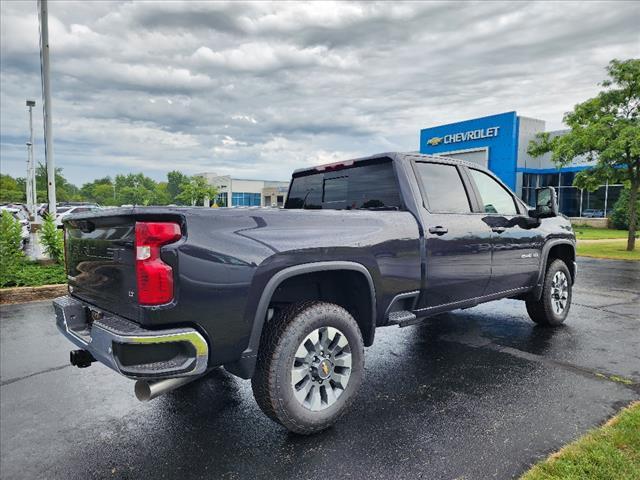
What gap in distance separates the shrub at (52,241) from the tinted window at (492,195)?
847cm

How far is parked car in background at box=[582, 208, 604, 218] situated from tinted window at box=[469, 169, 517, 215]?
3509 centimetres

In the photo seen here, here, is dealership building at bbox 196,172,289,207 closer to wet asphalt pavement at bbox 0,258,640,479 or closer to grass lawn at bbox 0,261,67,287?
grass lawn at bbox 0,261,67,287

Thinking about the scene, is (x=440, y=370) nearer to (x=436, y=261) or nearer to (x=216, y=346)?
(x=436, y=261)

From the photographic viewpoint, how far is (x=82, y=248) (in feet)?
10.2

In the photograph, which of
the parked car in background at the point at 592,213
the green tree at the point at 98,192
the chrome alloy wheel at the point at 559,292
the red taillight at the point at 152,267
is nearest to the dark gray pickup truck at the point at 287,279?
the red taillight at the point at 152,267

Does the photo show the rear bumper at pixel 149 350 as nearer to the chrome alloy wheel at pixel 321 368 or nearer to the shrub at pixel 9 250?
the chrome alloy wheel at pixel 321 368

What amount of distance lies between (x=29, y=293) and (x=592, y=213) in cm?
3812

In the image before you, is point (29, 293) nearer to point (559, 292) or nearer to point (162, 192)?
point (559, 292)

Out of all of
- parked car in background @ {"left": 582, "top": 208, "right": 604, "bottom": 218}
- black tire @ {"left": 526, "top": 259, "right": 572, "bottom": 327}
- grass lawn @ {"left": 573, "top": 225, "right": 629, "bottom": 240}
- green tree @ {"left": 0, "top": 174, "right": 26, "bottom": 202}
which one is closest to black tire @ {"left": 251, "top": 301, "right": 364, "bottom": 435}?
black tire @ {"left": 526, "top": 259, "right": 572, "bottom": 327}

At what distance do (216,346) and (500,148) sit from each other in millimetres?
39180

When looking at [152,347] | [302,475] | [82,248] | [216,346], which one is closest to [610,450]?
[302,475]

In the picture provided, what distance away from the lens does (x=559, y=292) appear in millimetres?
5711

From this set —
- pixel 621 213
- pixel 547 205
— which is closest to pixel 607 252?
pixel 547 205

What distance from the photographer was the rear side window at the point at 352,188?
3.97m
